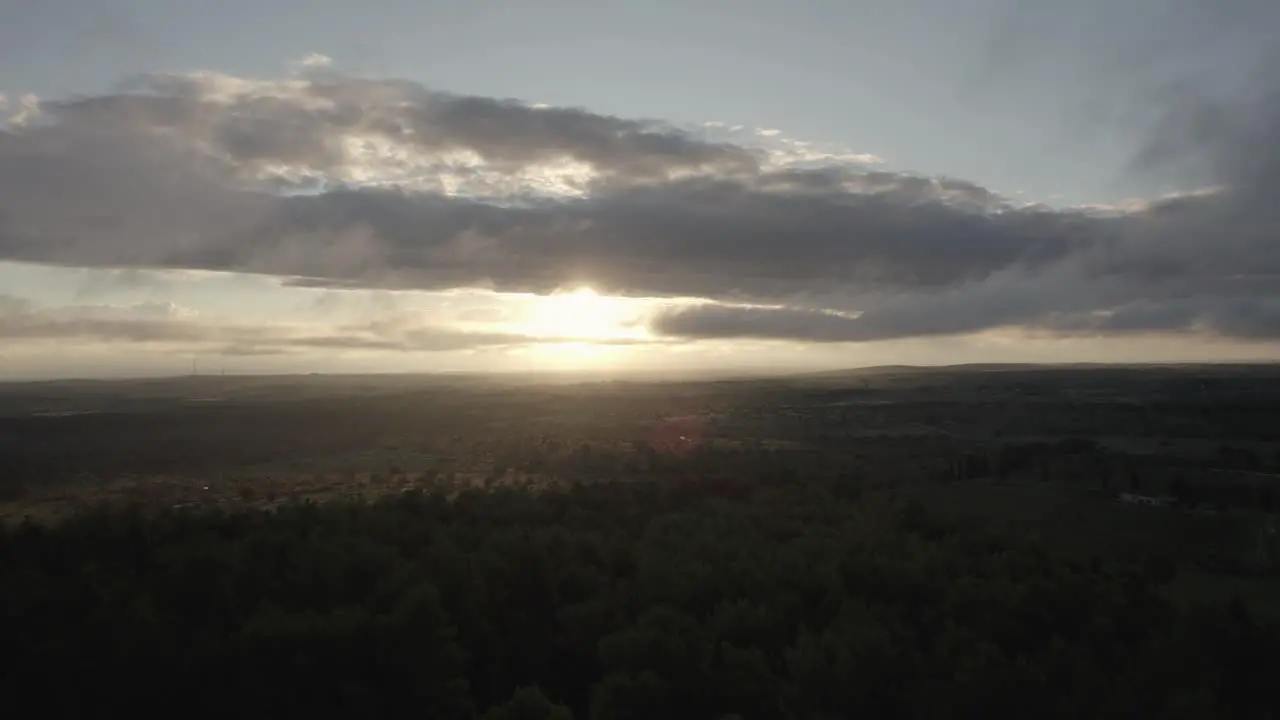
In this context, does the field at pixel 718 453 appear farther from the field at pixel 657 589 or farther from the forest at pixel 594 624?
the forest at pixel 594 624

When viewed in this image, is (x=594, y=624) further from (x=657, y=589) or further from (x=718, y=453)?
(x=718, y=453)

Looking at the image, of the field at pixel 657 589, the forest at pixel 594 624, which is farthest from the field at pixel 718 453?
the forest at pixel 594 624

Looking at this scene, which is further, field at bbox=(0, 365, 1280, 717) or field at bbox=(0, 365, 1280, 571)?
field at bbox=(0, 365, 1280, 571)

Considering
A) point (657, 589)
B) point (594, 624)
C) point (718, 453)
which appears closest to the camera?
point (594, 624)

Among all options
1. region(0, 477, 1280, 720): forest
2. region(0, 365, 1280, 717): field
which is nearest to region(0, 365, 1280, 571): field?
region(0, 365, 1280, 717): field

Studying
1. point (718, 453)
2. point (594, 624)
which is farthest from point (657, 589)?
point (718, 453)

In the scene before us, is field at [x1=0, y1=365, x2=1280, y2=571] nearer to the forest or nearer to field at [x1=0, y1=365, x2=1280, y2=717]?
field at [x1=0, y1=365, x2=1280, y2=717]

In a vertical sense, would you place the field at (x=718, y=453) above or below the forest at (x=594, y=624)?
below

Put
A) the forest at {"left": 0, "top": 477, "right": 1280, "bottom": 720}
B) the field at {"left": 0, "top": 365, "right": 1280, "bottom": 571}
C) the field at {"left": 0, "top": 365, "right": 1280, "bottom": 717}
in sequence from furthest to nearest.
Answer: the field at {"left": 0, "top": 365, "right": 1280, "bottom": 571}
the field at {"left": 0, "top": 365, "right": 1280, "bottom": 717}
the forest at {"left": 0, "top": 477, "right": 1280, "bottom": 720}

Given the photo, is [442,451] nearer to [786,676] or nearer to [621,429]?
[621,429]
